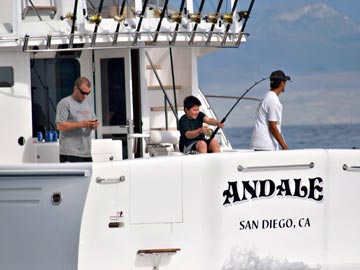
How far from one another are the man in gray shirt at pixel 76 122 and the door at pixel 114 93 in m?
1.45

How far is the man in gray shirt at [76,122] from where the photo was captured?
12391mm

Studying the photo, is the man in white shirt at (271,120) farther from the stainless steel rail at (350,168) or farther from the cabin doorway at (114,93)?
the cabin doorway at (114,93)

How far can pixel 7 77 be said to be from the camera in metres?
13.2

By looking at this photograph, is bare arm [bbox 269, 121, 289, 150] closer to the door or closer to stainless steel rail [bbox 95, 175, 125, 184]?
stainless steel rail [bbox 95, 175, 125, 184]

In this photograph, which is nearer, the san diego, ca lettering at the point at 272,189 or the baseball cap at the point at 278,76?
the san diego, ca lettering at the point at 272,189

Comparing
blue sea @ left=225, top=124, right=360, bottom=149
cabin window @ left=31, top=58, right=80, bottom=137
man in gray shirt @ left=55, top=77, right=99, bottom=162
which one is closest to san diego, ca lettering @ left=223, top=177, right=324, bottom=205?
man in gray shirt @ left=55, top=77, right=99, bottom=162

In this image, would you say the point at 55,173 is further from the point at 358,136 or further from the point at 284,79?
the point at 358,136

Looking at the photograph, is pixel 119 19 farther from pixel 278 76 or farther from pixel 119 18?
pixel 278 76

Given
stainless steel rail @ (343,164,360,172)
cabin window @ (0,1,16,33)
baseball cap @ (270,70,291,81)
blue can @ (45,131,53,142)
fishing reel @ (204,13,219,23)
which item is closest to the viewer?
stainless steel rail @ (343,164,360,172)

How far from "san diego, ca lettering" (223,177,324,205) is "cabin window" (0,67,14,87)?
3.29 meters

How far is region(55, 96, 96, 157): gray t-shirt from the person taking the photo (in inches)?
488

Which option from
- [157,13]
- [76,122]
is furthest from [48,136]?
[157,13]

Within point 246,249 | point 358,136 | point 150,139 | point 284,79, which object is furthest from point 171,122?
point 358,136

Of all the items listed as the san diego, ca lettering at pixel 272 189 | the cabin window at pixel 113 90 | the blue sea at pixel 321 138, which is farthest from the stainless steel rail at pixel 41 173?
the blue sea at pixel 321 138
